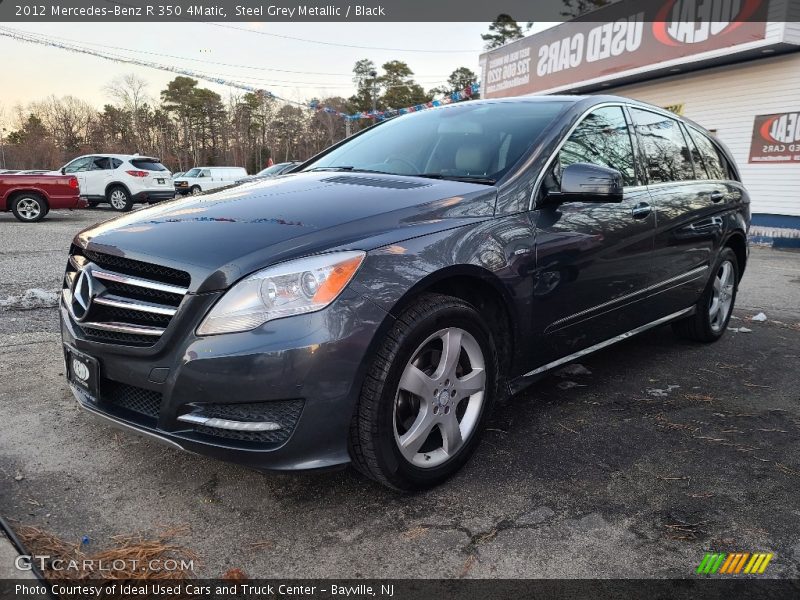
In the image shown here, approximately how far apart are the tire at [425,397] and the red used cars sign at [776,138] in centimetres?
1244

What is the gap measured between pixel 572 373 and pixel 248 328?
253 cm

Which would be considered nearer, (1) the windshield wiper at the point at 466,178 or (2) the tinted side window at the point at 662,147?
(1) the windshield wiper at the point at 466,178

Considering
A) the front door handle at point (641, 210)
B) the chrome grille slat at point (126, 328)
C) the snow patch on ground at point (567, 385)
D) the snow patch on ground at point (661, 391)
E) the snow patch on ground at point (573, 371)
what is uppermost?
the front door handle at point (641, 210)

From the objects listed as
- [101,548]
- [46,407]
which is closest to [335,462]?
[101,548]

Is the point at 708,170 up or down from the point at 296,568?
up

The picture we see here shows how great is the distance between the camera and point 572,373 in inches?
151

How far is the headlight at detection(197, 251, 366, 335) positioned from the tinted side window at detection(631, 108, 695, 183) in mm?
2477

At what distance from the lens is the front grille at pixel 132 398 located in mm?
2072

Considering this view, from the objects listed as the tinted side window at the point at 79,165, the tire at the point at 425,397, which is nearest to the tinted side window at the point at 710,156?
the tire at the point at 425,397

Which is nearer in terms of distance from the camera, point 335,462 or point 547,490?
point 335,462

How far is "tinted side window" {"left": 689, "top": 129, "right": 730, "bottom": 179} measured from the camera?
4.35m

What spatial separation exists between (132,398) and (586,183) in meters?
2.09

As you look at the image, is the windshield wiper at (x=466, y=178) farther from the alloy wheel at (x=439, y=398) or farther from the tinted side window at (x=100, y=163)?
the tinted side window at (x=100, y=163)

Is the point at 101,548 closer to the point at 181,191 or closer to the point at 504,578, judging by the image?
the point at 504,578
